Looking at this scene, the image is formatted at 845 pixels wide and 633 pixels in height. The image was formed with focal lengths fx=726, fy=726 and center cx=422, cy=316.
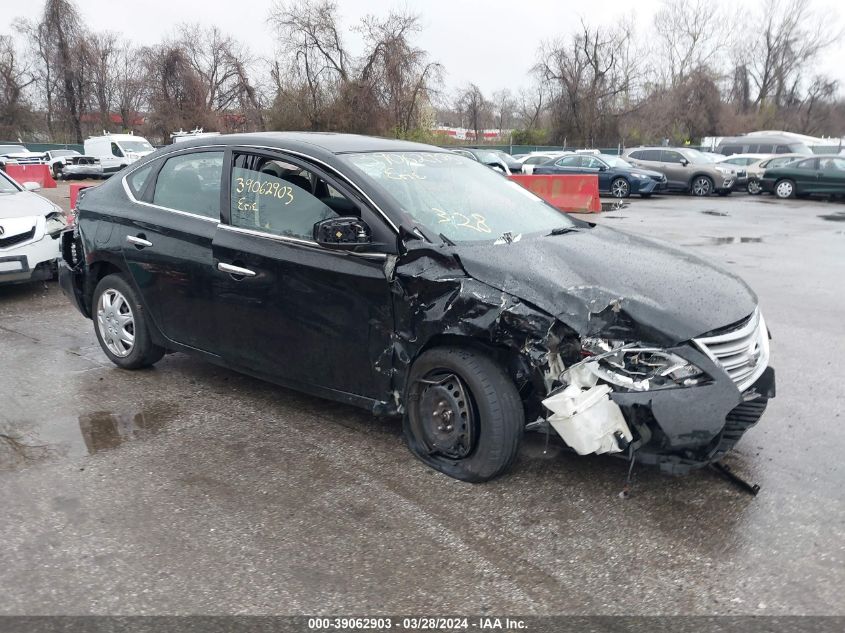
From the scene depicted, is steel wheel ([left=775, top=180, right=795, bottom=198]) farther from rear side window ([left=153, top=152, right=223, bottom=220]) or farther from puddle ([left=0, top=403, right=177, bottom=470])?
puddle ([left=0, top=403, right=177, bottom=470])

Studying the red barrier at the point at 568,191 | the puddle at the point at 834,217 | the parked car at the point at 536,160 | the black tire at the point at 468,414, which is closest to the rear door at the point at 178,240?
the black tire at the point at 468,414

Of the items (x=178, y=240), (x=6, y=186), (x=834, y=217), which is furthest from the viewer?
(x=834, y=217)

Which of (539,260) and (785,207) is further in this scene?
(785,207)

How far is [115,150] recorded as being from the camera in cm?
3191

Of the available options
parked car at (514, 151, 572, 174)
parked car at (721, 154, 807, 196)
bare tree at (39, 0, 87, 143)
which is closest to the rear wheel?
parked car at (721, 154, 807, 196)

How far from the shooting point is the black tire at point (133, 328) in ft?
16.6

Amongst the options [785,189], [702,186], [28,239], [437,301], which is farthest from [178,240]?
[785,189]

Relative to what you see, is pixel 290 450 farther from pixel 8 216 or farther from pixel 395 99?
pixel 395 99

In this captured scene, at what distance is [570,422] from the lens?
10.4 ft

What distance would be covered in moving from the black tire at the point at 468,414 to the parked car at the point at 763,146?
30.4 meters

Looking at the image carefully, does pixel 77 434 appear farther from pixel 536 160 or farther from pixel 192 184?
pixel 536 160

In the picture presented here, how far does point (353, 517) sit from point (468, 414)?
2.37ft

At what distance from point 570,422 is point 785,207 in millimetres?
19518

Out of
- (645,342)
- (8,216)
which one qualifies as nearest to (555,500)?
(645,342)
